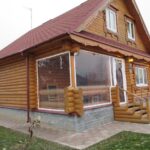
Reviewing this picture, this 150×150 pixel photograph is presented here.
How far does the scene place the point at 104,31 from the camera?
467 inches

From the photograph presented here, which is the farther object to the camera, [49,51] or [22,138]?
[49,51]

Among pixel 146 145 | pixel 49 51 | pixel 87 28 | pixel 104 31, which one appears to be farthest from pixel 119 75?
pixel 146 145

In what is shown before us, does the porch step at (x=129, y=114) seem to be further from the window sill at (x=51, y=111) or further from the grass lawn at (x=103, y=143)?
the window sill at (x=51, y=111)

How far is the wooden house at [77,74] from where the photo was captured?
358 inches

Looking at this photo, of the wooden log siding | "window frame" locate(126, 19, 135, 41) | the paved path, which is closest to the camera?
the paved path

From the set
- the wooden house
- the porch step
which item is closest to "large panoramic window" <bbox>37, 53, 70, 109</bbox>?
the wooden house

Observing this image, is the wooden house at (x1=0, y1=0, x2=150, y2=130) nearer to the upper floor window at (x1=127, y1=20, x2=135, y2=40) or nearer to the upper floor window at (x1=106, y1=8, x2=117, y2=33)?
the upper floor window at (x1=106, y1=8, x2=117, y2=33)

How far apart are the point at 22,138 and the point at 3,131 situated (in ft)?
5.48

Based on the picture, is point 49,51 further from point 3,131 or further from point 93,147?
point 93,147

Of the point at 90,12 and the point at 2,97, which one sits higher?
the point at 90,12

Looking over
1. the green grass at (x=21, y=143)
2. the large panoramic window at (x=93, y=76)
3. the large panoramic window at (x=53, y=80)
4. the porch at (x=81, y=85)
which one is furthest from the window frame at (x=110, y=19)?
the green grass at (x=21, y=143)

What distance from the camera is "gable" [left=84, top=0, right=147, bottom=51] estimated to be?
11.3 m

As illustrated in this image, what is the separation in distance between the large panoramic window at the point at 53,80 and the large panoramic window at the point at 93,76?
0.54 metres

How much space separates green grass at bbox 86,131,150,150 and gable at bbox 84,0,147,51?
4992mm
